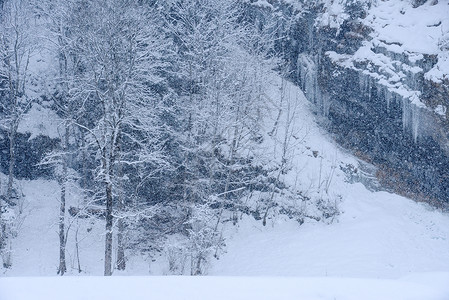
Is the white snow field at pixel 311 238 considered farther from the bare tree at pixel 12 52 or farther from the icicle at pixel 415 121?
the icicle at pixel 415 121

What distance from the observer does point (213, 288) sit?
367 cm

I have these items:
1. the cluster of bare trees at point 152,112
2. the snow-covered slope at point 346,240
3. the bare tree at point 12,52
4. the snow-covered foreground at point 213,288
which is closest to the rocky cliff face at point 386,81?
the snow-covered slope at point 346,240

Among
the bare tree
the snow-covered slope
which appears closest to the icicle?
the snow-covered slope

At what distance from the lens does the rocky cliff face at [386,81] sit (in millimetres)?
17172

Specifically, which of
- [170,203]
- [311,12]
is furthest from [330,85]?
[170,203]

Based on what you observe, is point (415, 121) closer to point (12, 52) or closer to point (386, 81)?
point (386, 81)

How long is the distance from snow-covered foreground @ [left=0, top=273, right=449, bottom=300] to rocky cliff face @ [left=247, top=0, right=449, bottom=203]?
1539 cm

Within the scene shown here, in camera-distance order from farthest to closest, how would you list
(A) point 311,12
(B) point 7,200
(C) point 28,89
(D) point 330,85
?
(A) point 311,12 < (D) point 330,85 < (C) point 28,89 < (B) point 7,200

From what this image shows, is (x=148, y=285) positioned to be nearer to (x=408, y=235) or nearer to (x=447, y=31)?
(x=408, y=235)

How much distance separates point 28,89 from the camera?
19188 mm

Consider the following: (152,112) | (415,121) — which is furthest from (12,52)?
(415,121)

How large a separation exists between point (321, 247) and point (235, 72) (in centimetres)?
896

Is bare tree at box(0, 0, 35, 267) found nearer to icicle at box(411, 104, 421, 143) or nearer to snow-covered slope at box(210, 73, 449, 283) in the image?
snow-covered slope at box(210, 73, 449, 283)

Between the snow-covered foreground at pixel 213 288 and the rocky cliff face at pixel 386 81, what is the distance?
50.5ft
